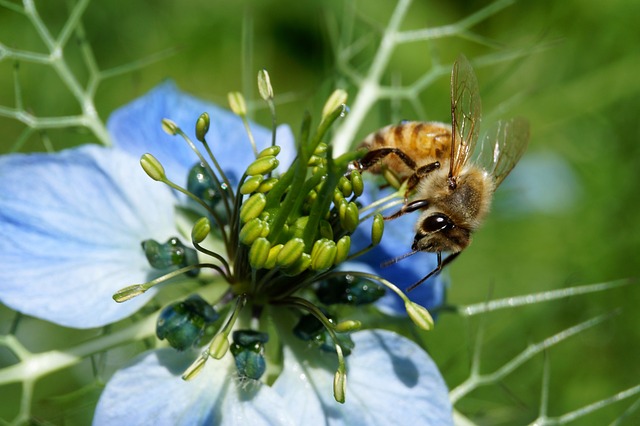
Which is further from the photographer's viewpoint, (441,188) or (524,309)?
(524,309)

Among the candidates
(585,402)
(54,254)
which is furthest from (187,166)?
(585,402)

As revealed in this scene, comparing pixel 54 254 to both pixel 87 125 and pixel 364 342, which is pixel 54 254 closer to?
pixel 87 125

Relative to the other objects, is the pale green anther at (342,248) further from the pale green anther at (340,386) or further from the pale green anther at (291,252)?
the pale green anther at (340,386)

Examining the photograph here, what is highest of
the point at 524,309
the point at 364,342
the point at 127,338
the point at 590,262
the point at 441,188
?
the point at 590,262

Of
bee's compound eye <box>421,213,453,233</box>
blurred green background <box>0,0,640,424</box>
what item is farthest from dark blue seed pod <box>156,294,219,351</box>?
blurred green background <box>0,0,640,424</box>

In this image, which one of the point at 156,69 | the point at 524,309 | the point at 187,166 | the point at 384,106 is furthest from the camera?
the point at 156,69

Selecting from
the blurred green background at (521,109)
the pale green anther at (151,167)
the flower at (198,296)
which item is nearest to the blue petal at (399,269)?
the flower at (198,296)

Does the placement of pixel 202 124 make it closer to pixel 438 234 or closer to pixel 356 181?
pixel 356 181

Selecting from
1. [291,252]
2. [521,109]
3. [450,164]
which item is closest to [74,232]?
[291,252]
